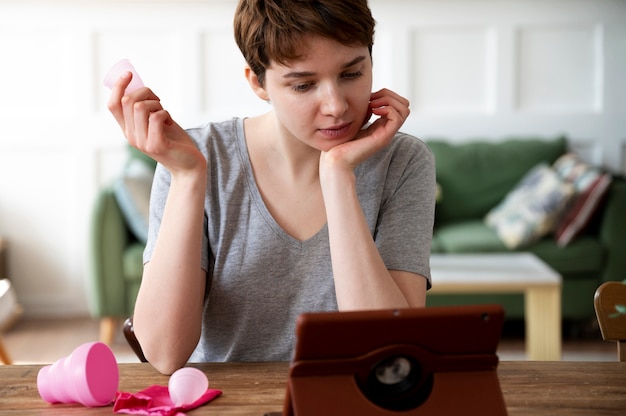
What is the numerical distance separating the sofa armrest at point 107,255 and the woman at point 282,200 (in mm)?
A: 2282

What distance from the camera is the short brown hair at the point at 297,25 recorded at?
1325 mm

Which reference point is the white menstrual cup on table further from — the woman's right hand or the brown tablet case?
the woman's right hand

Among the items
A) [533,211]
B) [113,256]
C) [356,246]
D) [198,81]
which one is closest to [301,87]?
[356,246]

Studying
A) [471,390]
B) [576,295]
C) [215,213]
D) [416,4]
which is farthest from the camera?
[416,4]

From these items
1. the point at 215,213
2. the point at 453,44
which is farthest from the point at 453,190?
the point at 215,213

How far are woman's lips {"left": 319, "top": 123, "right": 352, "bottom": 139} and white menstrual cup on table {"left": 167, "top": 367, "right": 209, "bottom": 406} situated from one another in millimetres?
492

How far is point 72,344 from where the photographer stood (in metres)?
3.97

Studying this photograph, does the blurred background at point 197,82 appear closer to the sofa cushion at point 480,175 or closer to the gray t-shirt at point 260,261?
the sofa cushion at point 480,175

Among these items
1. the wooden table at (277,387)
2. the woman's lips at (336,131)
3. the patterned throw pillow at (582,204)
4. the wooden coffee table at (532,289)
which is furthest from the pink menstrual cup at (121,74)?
the patterned throw pillow at (582,204)

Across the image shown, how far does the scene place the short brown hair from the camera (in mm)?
1325

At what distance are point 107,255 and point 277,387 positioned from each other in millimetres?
2792

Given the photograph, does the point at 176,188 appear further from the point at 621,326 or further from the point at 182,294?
the point at 621,326

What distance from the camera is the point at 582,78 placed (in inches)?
178

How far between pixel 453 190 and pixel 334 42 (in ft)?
10.0
